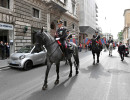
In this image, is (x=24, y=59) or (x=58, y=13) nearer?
(x=24, y=59)

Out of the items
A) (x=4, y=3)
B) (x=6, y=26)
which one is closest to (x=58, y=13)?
(x=4, y=3)

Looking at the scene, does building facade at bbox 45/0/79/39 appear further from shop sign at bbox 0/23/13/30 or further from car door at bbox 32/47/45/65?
car door at bbox 32/47/45/65

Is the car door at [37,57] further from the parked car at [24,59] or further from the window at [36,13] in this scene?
the window at [36,13]

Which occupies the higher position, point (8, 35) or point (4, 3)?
point (4, 3)

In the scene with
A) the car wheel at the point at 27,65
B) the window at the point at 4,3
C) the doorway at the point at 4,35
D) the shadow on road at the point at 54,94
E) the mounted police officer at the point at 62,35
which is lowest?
the shadow on road at the point at 54,94

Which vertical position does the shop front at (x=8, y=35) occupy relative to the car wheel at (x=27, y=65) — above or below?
above

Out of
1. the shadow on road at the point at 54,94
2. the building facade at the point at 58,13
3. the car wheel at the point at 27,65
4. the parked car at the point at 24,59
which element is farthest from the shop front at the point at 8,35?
the shadow on road at the point at 54,94

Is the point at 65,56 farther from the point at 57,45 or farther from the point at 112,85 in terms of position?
the point at 112,85

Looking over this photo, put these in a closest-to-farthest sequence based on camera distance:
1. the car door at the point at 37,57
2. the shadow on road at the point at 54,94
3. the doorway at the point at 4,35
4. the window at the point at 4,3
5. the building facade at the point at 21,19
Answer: the shadow on road at the point at 54,94 → the car door at the point at 37,57 → the window at the point at 4,3 → the building facade at the point at 21,19 → the doorway at the point at 4,35

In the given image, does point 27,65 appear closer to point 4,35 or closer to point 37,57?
point 37,57

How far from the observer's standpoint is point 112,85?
4531 millimetres

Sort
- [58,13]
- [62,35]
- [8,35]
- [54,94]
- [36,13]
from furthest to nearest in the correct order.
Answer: [58,13]
[36,13]
[8,35]
[62,35]
[54,94]

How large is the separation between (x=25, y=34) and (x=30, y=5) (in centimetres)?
409

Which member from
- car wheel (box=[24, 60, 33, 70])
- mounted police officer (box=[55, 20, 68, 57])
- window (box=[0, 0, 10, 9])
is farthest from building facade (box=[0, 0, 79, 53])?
mounted police officer (box=[55, 20, 68, 57])
